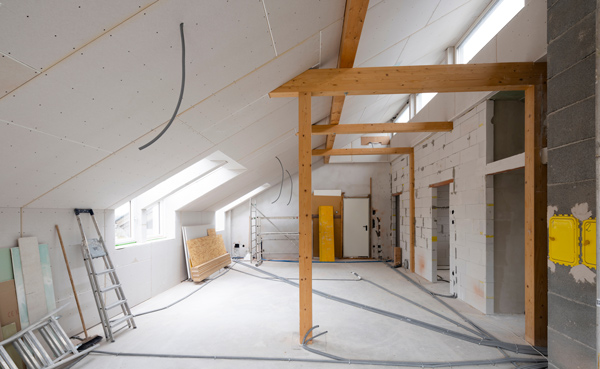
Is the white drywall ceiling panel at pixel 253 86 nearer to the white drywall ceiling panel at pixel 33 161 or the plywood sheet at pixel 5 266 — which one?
the white drywall ceiling panel at pixel 33 161

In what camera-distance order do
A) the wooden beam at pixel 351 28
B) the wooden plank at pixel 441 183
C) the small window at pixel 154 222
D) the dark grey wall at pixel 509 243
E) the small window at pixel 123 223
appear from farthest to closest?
1. the small window at pixel 154 222
2. the wooden plank at pixel 441 183
3. the small window at pixel 123 223
4. the dark grey wall at pixel 509 243
5. the wooden beam at pixel 351 28

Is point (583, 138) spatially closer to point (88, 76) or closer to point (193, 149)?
point (88, 76)

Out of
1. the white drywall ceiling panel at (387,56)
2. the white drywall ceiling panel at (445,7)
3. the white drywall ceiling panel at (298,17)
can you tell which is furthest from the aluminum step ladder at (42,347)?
the white drywall ceiling panel at (445,7)

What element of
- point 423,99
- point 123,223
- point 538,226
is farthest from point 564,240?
point 123,223

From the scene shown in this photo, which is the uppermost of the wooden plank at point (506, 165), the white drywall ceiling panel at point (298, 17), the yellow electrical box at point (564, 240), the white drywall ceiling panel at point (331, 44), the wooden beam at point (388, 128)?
the white drywall ceiling panel at point (331, 44)

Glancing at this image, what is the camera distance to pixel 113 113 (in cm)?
221

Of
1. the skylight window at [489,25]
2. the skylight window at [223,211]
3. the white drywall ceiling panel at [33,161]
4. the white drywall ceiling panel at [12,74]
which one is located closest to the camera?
the white drywall ceiling panel at [12,74]

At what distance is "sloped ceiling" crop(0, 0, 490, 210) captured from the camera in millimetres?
1539

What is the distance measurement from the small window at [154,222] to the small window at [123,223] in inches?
17.6

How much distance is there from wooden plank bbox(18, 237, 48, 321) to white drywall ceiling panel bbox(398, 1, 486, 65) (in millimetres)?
5025

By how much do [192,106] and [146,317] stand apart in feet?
9.80

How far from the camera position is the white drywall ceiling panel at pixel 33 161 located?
1972 mm

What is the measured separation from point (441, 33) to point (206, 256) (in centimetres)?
596

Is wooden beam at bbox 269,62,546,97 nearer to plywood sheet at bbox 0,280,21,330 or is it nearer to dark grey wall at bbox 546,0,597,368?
dark grey wall at bbox 546,0,597,368
